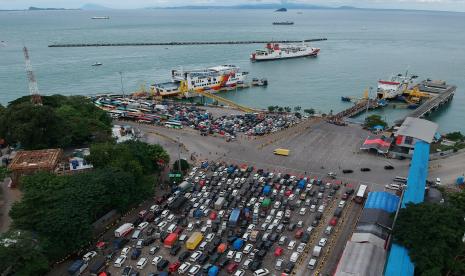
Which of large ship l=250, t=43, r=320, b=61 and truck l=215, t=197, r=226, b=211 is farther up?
large ship l=250, t=43, r=320, b=61

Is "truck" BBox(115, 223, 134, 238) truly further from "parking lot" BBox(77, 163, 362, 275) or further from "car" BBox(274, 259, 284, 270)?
"car" BBox(274, 259, 284, 270)

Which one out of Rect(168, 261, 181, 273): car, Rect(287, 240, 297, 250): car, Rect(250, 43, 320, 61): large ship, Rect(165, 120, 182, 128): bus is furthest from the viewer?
Rect(250, 43, 320, 61): large ship

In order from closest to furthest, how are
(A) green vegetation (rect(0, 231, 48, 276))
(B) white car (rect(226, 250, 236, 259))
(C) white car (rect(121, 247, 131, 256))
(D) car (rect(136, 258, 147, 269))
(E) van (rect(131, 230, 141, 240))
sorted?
(A) green vegetation (rect(0, 231, 48, 276)), (D) car (rect(136, 258, 147, 269)), (B) white car (rect(226, 250, 236, 259)), (C) white car (rect(121, 247, 131, 256)), (E) van (rect(131, 230, 141, 240))

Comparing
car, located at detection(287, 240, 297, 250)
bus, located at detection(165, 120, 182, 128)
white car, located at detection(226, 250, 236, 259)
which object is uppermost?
bus, located at detection(165, 120, 182, 128)

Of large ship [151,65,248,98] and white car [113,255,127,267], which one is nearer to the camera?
white car [113,255,127,267]

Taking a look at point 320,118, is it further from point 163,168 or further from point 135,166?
point 135,166

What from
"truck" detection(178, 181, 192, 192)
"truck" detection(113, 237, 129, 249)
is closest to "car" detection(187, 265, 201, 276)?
"truck" detection(113, 237, 129, 249)

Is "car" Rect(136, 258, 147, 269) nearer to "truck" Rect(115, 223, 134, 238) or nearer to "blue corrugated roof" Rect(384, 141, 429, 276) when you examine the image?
"truck" Rect(115, 223, 134, 238)
